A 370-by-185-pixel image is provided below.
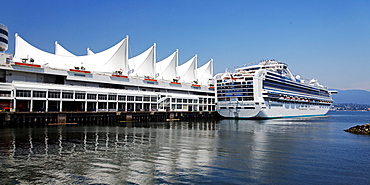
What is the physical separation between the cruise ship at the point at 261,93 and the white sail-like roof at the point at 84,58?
2342cm

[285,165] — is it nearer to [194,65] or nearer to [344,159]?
[344,159]

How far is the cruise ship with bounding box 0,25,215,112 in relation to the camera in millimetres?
45406

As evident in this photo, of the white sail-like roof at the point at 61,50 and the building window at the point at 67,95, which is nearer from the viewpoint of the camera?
the building window at the point at 67,95

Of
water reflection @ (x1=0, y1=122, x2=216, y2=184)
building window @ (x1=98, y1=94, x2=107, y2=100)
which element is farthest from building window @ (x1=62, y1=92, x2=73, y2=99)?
water reflection @ (x1=0, y1=122, x2=216, y2=184)

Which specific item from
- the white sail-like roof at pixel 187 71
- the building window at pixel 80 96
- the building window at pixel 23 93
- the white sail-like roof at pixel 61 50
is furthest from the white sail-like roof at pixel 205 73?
the building window at pixel 23 93

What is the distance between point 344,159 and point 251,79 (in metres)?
46.9

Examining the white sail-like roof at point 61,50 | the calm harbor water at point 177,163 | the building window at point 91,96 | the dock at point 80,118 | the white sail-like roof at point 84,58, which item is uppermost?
the white sail-like roof at point 61,50

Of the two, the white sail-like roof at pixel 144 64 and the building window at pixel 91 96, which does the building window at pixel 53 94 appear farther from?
the white sail-like roof at pixel 144 64

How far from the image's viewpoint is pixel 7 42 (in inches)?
1837

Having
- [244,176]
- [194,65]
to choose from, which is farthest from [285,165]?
[194,65]

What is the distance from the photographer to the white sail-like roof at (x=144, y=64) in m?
70.8

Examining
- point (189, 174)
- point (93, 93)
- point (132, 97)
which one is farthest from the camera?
point (132, 97)

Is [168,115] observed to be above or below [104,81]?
below

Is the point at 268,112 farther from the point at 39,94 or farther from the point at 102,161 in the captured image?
the point at 102,161
